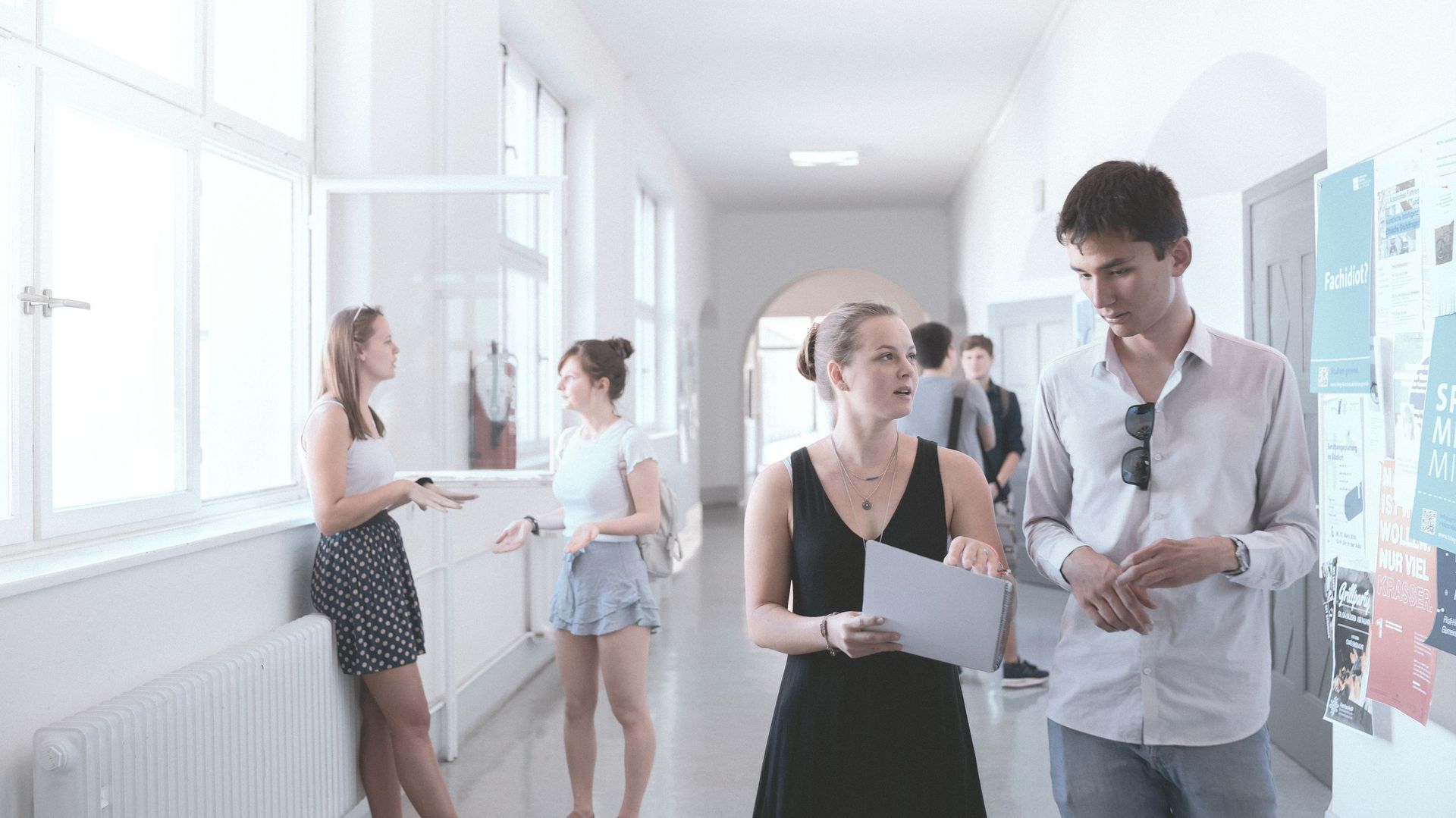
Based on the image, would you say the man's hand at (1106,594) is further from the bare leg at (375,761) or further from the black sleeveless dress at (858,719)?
the bare leg at (375,761)

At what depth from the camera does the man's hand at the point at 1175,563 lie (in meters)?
1.55

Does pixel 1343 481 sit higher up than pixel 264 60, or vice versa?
pixel 264 60

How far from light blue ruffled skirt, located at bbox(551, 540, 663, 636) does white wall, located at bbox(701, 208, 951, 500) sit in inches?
427

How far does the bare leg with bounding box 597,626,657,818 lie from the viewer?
341cm

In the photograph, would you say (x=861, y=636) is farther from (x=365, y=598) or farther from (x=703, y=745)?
(x=703, y=745)

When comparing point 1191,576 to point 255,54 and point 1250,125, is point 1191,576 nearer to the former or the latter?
point 255,54

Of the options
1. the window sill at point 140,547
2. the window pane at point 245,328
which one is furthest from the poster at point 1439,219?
the window pane at point 245,328

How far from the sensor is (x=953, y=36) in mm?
7438

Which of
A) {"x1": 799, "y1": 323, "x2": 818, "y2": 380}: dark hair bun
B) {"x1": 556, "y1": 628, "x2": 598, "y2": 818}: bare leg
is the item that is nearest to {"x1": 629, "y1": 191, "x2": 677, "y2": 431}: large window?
{"x1": 556, "y1": 628, "x2": 598, "y2": 818}: bare leg

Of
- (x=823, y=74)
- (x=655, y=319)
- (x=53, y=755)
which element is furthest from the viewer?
(x=655, y=319)

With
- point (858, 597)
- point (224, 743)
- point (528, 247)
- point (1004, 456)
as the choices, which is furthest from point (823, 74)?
point (858, 597)

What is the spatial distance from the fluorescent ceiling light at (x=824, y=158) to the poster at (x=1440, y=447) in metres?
8.67

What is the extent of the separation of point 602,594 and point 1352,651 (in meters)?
2.12

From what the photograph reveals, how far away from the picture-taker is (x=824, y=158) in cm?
1108
